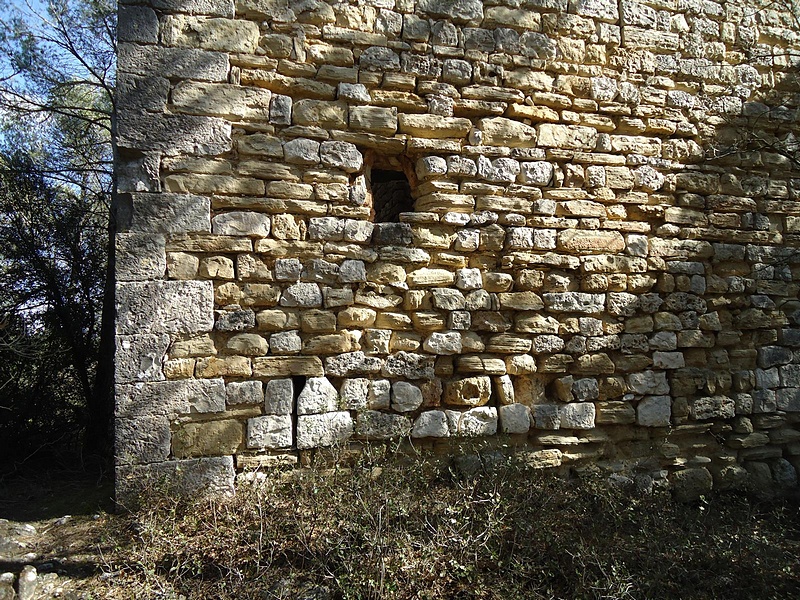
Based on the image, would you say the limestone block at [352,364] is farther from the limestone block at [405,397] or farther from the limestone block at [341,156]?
the limestone block at [341,156]

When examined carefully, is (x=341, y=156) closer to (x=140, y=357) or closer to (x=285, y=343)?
(x=285, y=343)

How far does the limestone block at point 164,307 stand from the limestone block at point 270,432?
72 cm

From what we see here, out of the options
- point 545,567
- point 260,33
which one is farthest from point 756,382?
point 260,33

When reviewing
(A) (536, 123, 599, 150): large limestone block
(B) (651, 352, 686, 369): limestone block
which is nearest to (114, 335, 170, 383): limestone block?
(A) (536, 123, 599, 150): large limestone block

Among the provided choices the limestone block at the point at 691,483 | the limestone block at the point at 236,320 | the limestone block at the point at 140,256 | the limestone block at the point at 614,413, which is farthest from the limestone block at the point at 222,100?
the limestone block at the point at 691,483

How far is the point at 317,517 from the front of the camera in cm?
332

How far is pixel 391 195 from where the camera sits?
18.9 ft

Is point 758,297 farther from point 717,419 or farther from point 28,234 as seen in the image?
point 28,234

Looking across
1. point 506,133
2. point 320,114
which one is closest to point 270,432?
point 320,114

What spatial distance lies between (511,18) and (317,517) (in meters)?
3.90

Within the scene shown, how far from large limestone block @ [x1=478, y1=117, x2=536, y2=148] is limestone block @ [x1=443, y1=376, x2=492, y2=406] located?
181 cm

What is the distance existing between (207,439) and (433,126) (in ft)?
8.90

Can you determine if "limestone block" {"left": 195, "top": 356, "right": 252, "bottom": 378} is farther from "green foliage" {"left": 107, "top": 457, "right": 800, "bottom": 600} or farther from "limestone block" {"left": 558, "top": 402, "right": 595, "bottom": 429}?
"limestone block" {"left": 558, "top": 402, "right": 595, "bottom": 429}

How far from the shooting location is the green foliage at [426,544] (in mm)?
2998
